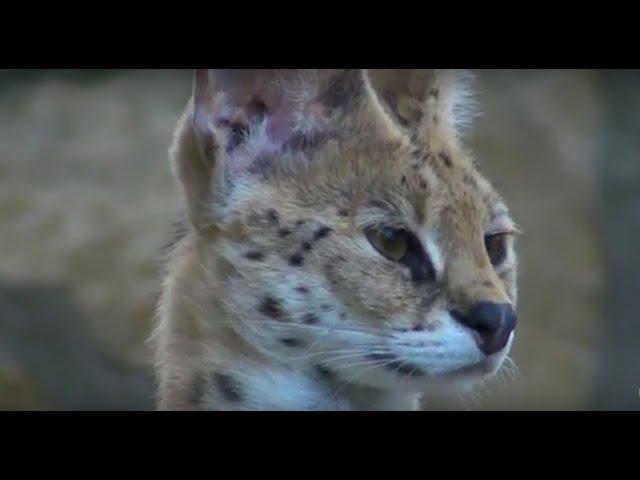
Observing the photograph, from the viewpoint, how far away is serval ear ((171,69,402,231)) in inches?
87.9

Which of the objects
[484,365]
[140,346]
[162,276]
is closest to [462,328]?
[484,365]

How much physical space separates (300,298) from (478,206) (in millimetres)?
348

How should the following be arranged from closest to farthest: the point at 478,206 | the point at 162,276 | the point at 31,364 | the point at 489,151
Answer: the point at 478,206 < the point at 162,276 < the point at 31,364 < the point at 489,151

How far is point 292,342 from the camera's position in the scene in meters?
2.21

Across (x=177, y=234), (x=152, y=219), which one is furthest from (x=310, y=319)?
(x=152, y=219)

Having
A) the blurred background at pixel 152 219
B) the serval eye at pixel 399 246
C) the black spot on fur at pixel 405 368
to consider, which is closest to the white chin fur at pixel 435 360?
the black spot on fur at pixel 405 368

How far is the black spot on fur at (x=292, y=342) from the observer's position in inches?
86.6

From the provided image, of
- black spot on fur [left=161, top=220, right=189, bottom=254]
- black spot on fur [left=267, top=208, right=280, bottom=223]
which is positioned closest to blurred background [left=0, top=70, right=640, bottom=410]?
black spot on fur [left=161, top=220, right=189, bottom=254]

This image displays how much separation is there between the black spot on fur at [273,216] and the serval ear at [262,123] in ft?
0.29

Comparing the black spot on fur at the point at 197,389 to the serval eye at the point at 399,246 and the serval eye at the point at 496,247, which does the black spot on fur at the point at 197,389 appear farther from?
the serval eye at the point at 496,247

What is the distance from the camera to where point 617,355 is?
5.27m

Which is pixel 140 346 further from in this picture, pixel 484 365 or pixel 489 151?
pixel 484 365

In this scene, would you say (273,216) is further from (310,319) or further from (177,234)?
(177,234)

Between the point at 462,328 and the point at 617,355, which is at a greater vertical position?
the point at 462,328
